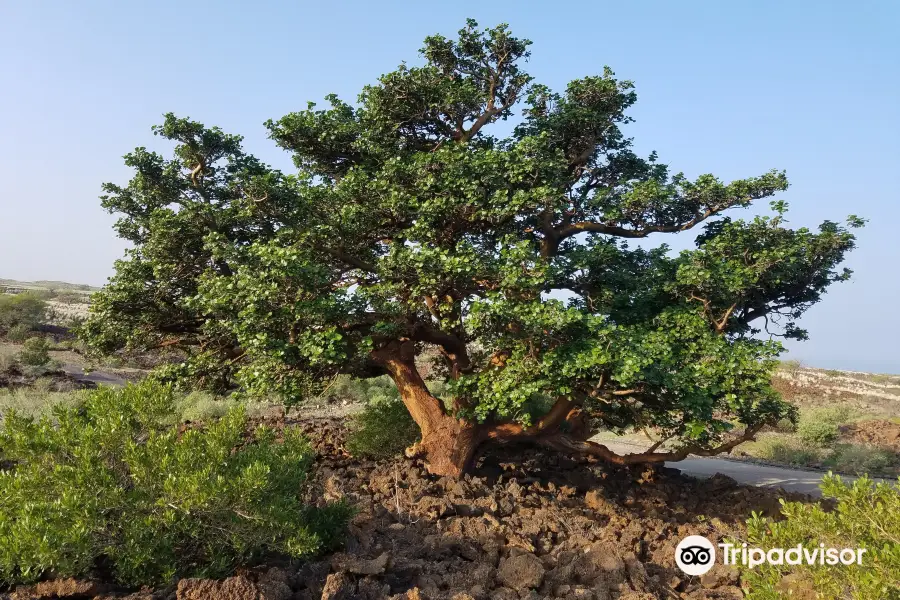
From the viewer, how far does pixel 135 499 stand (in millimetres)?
4918

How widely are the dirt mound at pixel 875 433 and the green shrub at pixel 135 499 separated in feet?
76.9

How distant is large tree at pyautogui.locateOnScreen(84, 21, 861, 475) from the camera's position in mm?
8508

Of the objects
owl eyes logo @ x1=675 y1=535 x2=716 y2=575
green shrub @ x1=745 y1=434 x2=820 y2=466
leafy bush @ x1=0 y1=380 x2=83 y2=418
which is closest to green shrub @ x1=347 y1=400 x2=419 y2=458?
owl eyes logo @ x1=675 y1=535 x2=716 y2=575

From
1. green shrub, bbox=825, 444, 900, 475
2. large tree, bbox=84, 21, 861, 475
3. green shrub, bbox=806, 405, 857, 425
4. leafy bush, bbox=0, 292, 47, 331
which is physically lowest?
green shrub, bbox=825, 444, 900, 475

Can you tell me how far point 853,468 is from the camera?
57.1 ft

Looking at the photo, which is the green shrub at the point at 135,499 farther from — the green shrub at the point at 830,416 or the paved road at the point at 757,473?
the green shrub at the point at 830,416

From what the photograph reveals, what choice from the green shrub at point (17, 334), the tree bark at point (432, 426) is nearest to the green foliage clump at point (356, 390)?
the tree bark at point (432, 426)

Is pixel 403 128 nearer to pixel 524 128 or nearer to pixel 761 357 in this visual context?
pixel 524 128

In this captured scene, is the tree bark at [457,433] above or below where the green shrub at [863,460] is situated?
above

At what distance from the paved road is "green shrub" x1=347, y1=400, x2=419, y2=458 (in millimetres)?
8226

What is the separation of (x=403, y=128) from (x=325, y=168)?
182 cm

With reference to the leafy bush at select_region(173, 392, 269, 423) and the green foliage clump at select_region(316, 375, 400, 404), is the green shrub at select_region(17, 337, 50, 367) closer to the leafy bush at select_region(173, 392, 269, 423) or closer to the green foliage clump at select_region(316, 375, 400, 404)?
the leafy bush at select_region(173, 392, 269, 423)

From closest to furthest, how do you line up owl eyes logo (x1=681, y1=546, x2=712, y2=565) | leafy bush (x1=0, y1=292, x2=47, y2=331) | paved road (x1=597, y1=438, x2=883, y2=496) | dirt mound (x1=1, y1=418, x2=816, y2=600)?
dirt mound (x1=1, y1=418, x2=816, y2=600) → owl eyes logo (x1=681, y1=546, x2=712, y2=565) → paved road (x1=597, y1=438, x2=883, y2=496) → leafy bush (x1=0, y1=292, x2=47, y2=331)

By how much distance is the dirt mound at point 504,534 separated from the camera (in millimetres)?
5527
